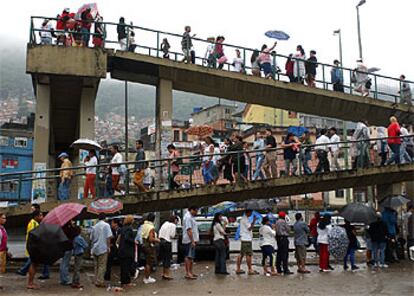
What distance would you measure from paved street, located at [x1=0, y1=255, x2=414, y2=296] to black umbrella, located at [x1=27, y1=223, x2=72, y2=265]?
753 mm

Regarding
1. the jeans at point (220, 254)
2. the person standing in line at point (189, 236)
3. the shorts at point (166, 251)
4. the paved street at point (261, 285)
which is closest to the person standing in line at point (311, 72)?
the paved street at point (261, 285)

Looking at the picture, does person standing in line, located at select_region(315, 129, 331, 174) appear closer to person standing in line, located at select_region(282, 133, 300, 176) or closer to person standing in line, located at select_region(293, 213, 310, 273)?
person standing in line, located at select_region(282, 133, 300, 176)

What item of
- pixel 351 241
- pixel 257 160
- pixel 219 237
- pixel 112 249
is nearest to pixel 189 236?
pixel 219 237

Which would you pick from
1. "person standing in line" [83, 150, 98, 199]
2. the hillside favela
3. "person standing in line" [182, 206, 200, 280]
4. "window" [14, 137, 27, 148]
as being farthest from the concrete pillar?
"window" [14, 137, 27, 148]

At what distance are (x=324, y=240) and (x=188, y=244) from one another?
3.85 meters

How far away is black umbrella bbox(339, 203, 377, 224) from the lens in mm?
15195

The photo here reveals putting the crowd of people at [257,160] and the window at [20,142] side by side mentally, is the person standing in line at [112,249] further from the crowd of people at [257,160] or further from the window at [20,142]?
the window at [20,142]

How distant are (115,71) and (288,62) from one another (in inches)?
257

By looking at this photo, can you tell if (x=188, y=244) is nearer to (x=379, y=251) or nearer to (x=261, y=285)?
(x=261, y=285)

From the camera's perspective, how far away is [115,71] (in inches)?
797

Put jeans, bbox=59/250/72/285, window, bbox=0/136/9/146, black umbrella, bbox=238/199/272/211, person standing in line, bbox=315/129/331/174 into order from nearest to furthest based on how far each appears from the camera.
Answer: jeans, bbox=59/250/72/285
black umbrella, bbox=238/199/272/211
person standing in line, bbox=315/129/331/174
window, bbox=0/136/9/146

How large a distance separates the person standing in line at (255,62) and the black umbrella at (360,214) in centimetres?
735

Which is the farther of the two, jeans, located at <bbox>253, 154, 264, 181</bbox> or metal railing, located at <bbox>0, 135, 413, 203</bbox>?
jeans, located at <bbox>253, 154, 264, 181</bbox>

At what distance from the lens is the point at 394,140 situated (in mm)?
17250
